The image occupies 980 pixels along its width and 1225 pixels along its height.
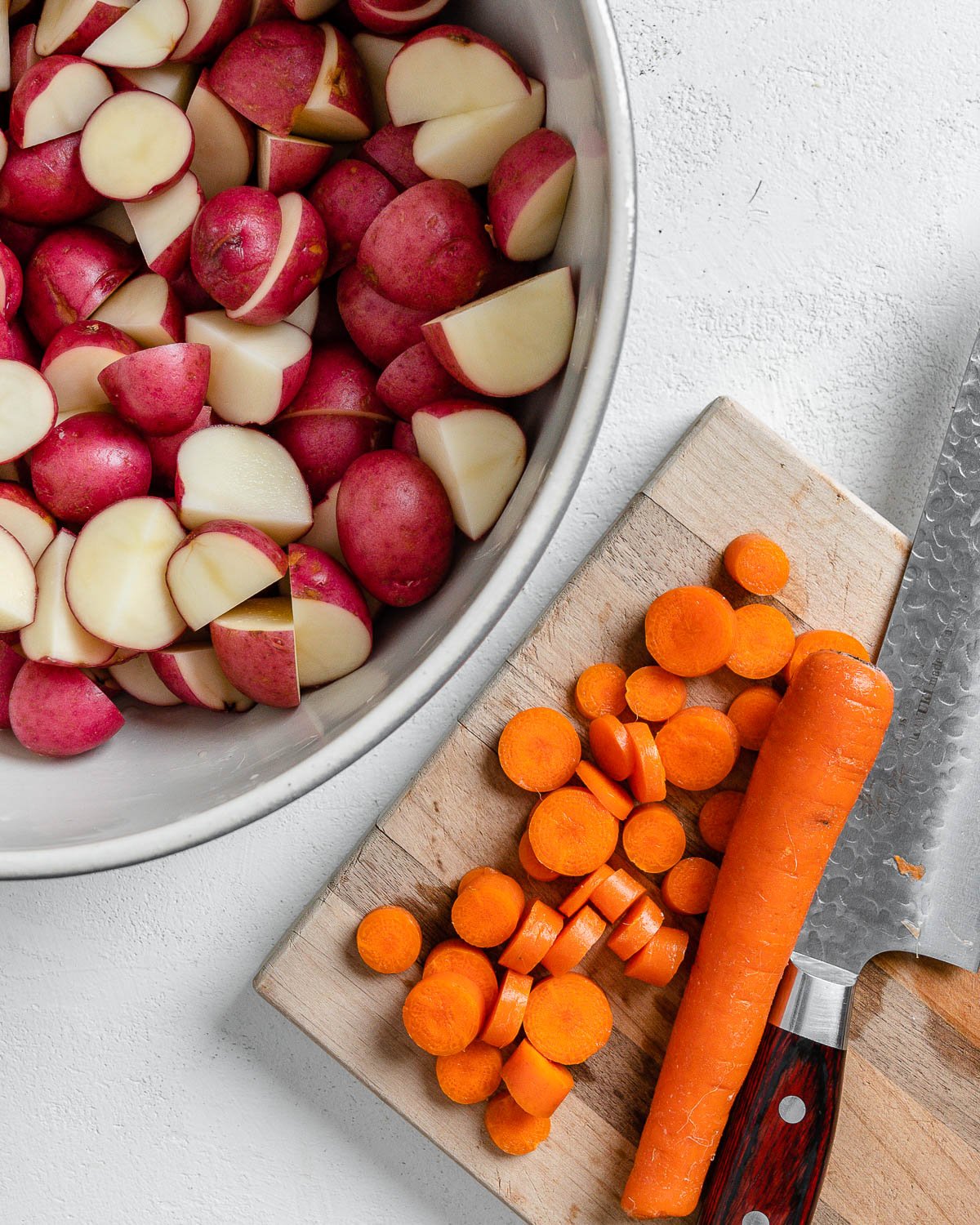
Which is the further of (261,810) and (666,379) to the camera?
(666,379)

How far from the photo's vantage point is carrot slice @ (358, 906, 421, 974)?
1.03 m

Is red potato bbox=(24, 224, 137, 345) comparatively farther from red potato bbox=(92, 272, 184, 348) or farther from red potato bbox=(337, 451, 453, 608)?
red potato bbox=(337, 451, 453, 608)

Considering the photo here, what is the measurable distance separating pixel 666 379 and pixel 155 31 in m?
0.63

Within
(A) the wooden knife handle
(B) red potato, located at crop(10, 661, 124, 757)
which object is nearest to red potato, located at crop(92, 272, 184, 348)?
(B) red potato, located at crop(10, 661, 124, 757)

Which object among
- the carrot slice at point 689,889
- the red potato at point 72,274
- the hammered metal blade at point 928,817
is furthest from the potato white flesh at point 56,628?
the hammered metal blade at point 928,817

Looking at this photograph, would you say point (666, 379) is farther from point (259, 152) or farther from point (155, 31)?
point (155, 31)

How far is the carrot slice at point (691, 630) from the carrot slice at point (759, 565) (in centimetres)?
4

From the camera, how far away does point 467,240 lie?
86 cm

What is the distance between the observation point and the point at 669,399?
3.70ft

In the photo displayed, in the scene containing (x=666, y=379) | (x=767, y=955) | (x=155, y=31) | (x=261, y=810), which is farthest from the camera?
(x=666, y=379)

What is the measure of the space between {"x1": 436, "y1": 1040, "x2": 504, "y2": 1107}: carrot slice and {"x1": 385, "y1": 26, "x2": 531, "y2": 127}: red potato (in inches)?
37.0

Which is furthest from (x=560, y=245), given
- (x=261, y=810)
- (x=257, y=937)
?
(x=257, y=937)

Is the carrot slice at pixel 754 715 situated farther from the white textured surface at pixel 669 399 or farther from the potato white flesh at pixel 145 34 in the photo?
the potato white flesh at pixel 145 34

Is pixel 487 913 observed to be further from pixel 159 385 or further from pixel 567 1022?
pixel 159 385
